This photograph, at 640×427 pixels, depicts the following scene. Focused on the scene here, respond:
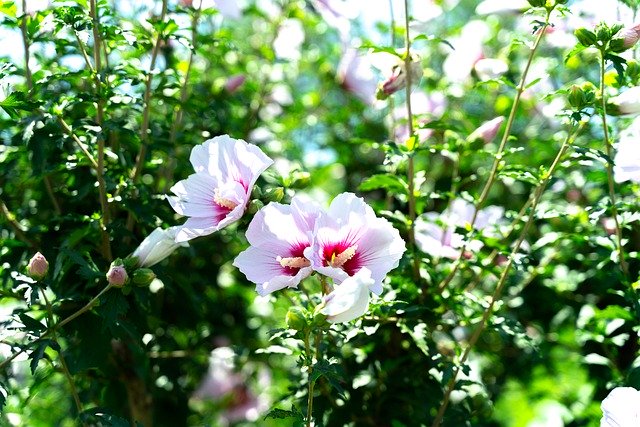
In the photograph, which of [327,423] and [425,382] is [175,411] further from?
[425,382]

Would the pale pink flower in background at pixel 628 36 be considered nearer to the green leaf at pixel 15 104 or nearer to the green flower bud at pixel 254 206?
the green flower bud at pixel 254 206

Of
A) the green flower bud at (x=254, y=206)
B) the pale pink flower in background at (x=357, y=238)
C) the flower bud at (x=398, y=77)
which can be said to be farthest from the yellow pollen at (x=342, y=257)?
the flower bud at (x=398, y=77)

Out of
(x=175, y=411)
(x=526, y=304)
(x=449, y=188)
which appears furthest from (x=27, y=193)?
(x=526, y=304)

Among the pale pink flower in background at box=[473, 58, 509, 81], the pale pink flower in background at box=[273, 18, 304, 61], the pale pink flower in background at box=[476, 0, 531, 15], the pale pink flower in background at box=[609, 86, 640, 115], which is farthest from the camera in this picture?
the pale pink flower in background at box=[273, 18, 304, 61]

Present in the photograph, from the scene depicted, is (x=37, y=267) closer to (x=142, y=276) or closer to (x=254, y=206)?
(x=142, y=276)

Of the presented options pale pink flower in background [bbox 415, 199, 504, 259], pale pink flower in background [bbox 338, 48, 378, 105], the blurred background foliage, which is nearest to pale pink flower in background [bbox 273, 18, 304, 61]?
the blurred background foliage

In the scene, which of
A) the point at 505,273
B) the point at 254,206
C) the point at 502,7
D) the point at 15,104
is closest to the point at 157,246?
the point at 254,206

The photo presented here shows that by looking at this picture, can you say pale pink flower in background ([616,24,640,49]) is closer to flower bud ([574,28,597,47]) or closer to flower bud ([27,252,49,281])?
flower bud ([574,28,597,47])
